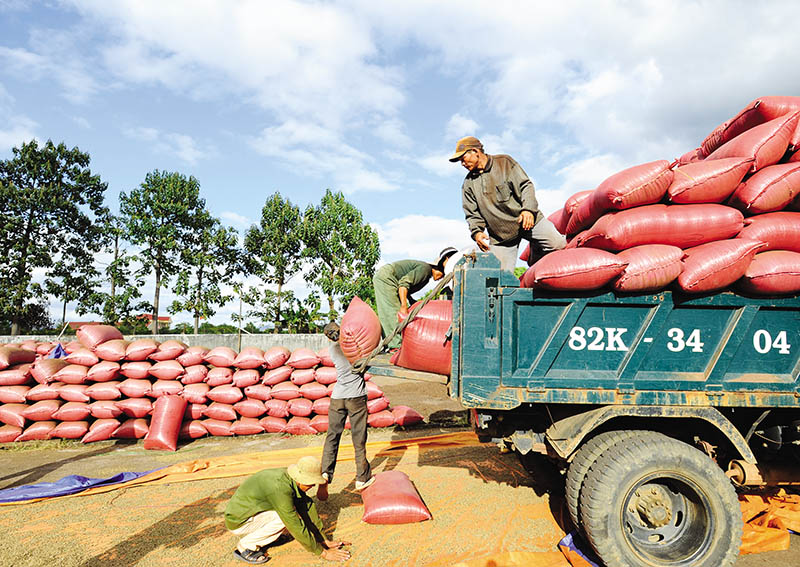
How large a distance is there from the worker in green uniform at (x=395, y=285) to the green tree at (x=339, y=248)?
22932mm

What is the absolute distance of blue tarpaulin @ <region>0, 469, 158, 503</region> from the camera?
4.22 metres

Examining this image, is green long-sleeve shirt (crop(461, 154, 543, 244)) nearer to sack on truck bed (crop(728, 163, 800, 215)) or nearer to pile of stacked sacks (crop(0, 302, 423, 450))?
sack on truck bed (crop(728, 163, 800, 215))

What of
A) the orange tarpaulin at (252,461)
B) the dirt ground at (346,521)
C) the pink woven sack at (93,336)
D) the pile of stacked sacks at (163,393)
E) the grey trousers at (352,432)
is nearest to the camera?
the dirt ground at (346,521)

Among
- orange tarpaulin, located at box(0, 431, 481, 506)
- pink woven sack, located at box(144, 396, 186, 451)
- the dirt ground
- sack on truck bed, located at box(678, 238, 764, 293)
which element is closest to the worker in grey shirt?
the dirt ground

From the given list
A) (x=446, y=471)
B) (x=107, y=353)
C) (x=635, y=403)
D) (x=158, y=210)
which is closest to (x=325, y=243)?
(x=158, y=210)

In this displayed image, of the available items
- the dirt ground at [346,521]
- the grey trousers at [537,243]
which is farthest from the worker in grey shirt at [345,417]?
the grey trousers at [537,243]

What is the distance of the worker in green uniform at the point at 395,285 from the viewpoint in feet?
13.0

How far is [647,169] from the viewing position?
Result: 3070 millimetres

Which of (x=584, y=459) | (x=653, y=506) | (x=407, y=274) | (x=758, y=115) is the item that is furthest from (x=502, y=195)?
(x=653, y=506)

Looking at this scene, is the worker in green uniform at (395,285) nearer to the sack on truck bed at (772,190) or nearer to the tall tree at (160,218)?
the sack on truck bed at (772,190)

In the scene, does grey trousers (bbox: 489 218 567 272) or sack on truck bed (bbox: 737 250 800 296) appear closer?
sack on truck bed (bbox: 737 250 800 296)

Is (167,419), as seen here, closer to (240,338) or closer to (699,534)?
(699,534)

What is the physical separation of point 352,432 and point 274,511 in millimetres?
1233

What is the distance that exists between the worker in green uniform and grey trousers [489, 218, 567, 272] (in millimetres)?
712
